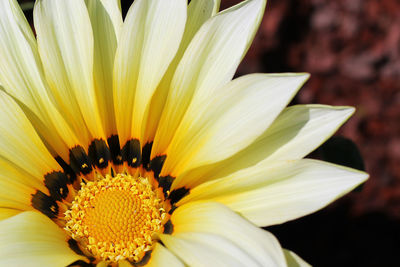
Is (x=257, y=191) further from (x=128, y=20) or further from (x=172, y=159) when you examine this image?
(x=128, y=20)

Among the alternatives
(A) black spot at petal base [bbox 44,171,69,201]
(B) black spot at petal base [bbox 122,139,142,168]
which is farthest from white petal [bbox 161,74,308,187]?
(A) black spot at petal base [bbox 44,171,69,201]

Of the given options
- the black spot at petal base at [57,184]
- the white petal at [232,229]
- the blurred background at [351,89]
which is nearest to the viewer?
the white petal at [232,229]

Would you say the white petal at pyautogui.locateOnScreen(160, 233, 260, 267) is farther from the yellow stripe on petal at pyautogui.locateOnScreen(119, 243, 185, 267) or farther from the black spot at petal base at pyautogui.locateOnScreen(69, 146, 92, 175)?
the black spot at petal base at pyautogui.locateOnScreen(69, 146, 92, 175)

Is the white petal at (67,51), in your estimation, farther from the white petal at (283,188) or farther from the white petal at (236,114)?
the white petal at (283,188)

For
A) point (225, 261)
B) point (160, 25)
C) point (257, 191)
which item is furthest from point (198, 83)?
point (225, 261)

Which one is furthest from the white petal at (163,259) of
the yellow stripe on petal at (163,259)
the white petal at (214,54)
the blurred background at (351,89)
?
the blurred background at (351,89)
